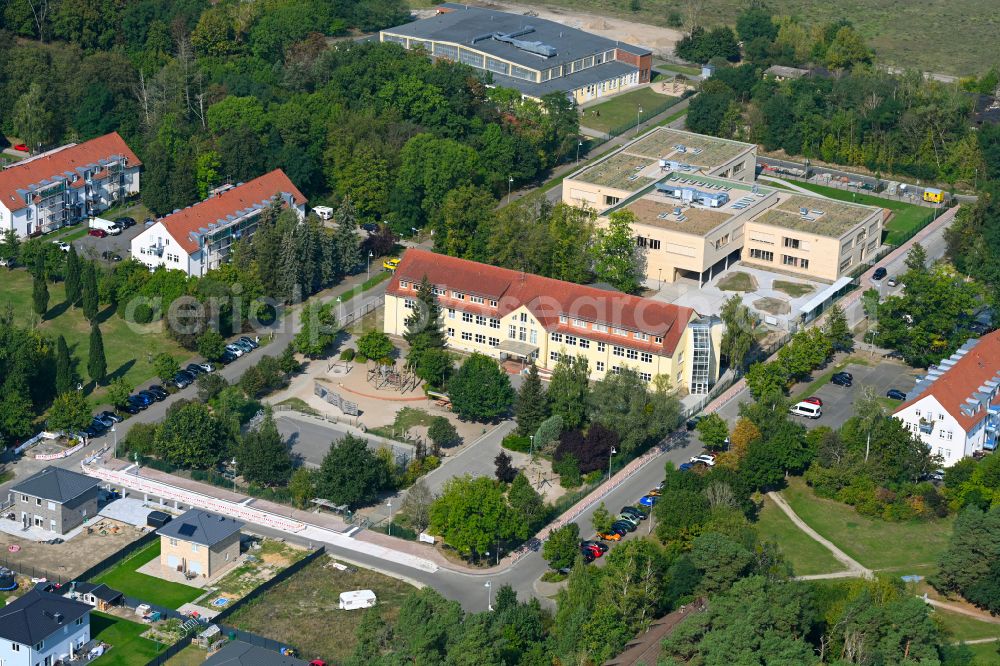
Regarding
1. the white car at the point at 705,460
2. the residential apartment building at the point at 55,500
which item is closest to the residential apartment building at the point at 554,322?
the white car at the point at 705,460

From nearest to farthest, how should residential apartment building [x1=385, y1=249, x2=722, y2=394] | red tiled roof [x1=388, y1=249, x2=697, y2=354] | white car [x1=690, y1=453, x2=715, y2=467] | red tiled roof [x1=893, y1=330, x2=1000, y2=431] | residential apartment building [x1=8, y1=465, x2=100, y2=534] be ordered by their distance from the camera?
residential apartment building [x1=8, y1=465, x2=100, y2=534]
white car [x1=690, y1=453, x2=715, y2=467]
red tiled roof [x1=893, y1=330, x2=1000, y2=431]
residential apartment building [x1=385, y1=249, x2=722, y2=394]
red tiled roof [x1=388, y1=249, x2=697, y2=354]

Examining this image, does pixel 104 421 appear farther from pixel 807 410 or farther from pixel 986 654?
pixel 986 654

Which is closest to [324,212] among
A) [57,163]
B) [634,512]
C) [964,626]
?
[57,163]

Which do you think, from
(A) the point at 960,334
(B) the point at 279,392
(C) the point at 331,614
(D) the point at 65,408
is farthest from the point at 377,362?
(A) the point at 960,334

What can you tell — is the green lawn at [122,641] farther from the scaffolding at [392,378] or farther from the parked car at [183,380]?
the scaffolding at [392,378]

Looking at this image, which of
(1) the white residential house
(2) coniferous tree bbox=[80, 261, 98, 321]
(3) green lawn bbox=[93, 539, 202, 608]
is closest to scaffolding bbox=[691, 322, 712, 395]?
(3) green lawn bbox=[93, 539, 202, 608]

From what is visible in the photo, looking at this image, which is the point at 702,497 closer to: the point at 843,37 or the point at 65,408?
the point at 65,408

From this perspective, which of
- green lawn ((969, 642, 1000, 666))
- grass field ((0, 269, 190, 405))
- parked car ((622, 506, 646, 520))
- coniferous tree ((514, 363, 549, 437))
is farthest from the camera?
grass field ((0, 269, 190, 405))

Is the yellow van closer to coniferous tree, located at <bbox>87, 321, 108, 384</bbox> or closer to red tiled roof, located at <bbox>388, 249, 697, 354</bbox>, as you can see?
red tiled roof, located at <bbox>388, 249, 697, 354</bbox>
